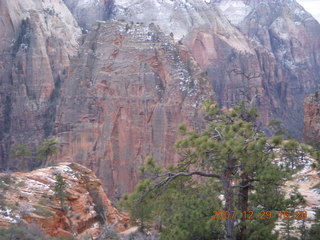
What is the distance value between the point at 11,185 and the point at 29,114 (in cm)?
3888

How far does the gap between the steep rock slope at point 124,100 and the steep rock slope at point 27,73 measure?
15.9m

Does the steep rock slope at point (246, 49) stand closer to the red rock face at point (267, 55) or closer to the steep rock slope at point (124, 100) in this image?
the red rock face at point (267, 55)

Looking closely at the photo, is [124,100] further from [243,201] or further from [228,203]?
[228,203]

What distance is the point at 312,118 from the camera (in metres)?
31.2

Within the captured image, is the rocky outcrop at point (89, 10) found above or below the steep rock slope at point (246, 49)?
above

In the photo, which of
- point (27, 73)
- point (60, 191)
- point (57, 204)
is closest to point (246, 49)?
point (27, 73)

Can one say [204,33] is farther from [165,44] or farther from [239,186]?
[239,186]

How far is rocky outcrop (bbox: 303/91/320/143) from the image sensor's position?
30.5 meters

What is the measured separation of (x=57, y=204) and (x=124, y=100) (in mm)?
20114

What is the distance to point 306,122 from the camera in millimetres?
32062

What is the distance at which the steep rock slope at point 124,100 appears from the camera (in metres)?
34.2

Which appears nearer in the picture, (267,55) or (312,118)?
(312,118)

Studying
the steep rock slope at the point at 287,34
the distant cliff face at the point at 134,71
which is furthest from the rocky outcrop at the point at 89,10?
the steep rock slope at the point at 287,34
